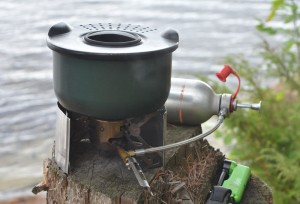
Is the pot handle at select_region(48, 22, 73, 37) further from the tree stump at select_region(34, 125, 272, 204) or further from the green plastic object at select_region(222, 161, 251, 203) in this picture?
the green plastic object at select_region(222, 161, 251, 203)

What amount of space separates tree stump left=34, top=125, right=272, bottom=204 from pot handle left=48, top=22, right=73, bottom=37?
19.8 inches

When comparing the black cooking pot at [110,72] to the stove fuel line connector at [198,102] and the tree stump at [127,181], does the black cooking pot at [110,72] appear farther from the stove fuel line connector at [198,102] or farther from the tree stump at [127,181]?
the stove fuel line connector at [198,102]

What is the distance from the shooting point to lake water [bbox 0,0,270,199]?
18.4 ft

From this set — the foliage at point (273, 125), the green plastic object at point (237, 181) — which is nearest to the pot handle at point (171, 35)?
the green plastic object at point (237, 181)

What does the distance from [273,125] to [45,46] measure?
4.05m

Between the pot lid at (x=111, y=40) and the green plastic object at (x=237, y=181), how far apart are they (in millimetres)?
773

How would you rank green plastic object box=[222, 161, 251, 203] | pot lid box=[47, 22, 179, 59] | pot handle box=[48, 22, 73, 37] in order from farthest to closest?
green plastic object box=[222, 161, 251, 203] → pot handle box=[48, 22, 73, 37] → pot lid box=[47, 22, 179, 59]

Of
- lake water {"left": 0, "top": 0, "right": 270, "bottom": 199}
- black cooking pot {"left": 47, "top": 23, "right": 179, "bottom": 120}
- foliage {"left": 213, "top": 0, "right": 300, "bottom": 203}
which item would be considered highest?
black cooking pot {"left": 47, "top": 23, "right": 179, "bottom": 120}

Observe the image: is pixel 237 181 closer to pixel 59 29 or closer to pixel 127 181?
pixel 127 181

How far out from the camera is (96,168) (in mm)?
2105

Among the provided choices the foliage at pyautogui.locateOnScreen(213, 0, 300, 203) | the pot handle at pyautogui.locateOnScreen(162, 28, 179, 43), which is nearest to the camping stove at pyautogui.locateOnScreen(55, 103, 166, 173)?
the pot handle at pyautogui.locateOnScreen(162, 28, 179, 43)

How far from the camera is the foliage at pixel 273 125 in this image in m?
3.79

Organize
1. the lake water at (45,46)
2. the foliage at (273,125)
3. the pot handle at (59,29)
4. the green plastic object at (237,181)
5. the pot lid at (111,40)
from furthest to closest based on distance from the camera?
the lake water at (45,46), the foliage at (273,125), the green plastic object at (237,181), the pot handle at (59,29), the pot lid at (111,40)

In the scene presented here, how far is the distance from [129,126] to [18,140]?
3.85 metres
